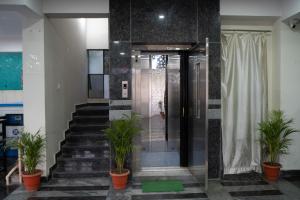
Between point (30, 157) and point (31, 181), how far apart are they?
14.4 inches

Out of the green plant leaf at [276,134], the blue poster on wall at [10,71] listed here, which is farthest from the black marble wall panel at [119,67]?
the blue poster on wall at [10,71]

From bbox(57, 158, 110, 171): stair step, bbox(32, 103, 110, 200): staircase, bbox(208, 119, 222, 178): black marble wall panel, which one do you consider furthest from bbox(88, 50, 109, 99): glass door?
bbox(208, 119, 222, 178): black marble wall panel

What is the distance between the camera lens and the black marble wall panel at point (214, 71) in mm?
4152

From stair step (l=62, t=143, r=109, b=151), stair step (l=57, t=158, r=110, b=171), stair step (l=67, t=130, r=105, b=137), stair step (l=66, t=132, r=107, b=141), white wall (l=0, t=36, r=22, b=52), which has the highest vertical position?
white wall (l=0, t=36, r=22, b=52)

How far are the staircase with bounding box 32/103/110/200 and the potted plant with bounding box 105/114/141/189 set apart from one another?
27 centimetres

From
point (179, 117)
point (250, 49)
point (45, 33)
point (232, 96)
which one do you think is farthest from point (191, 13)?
point (45, 33)

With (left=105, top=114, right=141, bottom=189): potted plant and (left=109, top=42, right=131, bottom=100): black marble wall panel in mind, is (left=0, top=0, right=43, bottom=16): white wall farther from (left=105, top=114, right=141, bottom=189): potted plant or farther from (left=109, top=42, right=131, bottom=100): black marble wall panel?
(left=105, top=114, right=141, bottom=189): potted plant

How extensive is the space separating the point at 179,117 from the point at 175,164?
90 centimetres

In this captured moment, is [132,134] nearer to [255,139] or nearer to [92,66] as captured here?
[255,139]

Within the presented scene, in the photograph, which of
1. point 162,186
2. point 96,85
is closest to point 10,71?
point 96,85

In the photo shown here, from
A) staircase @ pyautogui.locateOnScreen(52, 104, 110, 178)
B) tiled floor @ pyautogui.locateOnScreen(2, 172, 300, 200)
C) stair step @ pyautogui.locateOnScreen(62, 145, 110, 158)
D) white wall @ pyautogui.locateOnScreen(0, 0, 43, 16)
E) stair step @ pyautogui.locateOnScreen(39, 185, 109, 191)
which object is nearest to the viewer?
white wall @ pyautogui.locateOnScreen(0, 0, 43, 16)

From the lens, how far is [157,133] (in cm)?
528

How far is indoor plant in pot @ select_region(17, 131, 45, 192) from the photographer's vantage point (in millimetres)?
3703

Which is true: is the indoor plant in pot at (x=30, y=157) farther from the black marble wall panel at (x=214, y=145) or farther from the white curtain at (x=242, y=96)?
the white curtain at (x=242, y=96)
